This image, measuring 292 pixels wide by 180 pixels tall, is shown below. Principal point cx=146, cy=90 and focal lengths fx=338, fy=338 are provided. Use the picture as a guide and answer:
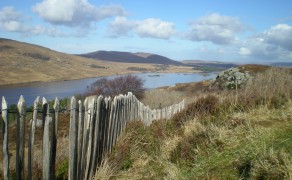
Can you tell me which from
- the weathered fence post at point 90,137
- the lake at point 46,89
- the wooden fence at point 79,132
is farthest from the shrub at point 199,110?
the lake at point 46,89

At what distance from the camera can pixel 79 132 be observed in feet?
16.8

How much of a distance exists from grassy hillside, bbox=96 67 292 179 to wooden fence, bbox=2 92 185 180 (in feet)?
0.95

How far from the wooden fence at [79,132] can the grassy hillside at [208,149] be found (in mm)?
291

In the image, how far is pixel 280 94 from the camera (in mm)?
10992

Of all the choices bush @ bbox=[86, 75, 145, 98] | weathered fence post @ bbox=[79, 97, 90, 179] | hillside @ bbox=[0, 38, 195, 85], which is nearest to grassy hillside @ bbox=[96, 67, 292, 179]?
weathered fence post @ bbox=[79, 97, 90, 179]

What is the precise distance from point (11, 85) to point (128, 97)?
101867 mm

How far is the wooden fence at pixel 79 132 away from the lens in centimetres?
368

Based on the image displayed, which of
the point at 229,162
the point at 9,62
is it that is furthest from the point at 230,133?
the point at 9,62

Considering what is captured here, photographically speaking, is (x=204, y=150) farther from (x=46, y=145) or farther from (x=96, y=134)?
(x=46, y=145)

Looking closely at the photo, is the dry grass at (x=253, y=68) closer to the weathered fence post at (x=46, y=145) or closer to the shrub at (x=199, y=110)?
the shrub at (x=199, y=110)

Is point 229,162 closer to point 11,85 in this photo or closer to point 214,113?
point 214,113

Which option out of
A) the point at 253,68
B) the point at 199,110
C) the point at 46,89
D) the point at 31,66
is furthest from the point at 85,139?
the point at 31,66

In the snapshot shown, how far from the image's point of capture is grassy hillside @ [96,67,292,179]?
15.2 ft

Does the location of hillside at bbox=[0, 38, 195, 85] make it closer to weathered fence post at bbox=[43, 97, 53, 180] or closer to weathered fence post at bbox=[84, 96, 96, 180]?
weathered fence post at bbox=[84, 96, 96, 180]
